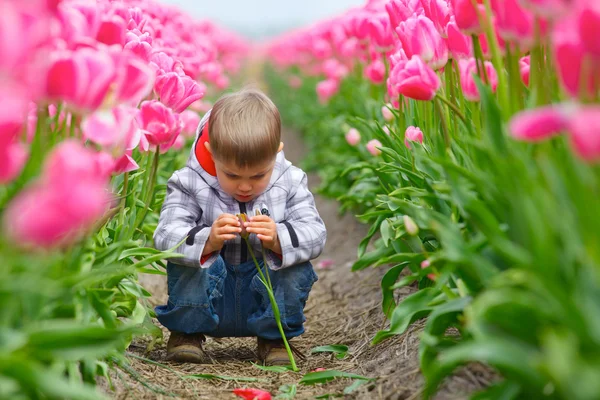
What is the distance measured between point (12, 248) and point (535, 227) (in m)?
0.90

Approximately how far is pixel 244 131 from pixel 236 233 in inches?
15.5

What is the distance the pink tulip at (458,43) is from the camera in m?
2.57

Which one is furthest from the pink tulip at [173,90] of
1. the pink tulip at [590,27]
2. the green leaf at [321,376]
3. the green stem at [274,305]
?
the pink tulip at [590,27]

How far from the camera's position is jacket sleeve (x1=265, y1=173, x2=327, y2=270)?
2.79m

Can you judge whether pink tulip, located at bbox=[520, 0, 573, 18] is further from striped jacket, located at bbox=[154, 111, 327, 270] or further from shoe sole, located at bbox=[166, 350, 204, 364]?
shoe sole, located at bbox=[166, 350, 204, 364]

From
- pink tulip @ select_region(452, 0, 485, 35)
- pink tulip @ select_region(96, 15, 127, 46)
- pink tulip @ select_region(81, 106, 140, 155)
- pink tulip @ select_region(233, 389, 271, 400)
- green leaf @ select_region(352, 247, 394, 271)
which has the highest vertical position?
pink tulip @ select_region(96, 15, 127, 46)

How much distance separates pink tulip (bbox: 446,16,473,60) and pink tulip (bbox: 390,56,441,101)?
356 mm

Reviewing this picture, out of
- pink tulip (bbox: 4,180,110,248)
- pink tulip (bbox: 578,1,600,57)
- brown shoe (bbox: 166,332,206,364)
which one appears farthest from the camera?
brown shoe (bbox: 166,332,206,364)

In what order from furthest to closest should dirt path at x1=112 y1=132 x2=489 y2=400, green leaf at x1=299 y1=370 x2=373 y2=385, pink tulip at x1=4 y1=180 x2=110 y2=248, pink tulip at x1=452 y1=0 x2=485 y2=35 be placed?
green leaf at x1=299 y1=370 x2=373 y2=385, dirt path at x1=112 y1=132 x2=489 y2=400, pink tulip at x1=452 y1=0 x2=485 y2=35, pink tulip at x1=4 y1=180 x2=110 y2=248

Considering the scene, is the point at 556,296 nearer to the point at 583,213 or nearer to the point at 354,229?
the point at 583,213

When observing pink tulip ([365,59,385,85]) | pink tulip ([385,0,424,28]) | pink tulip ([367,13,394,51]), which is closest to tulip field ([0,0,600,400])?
pink tulip ([385,0,424,28])

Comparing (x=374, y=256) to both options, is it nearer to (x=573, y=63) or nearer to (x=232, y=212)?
(x=232, y=212)

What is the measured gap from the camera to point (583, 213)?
4.74ft

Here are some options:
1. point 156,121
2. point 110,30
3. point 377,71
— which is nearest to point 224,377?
point 156,121
